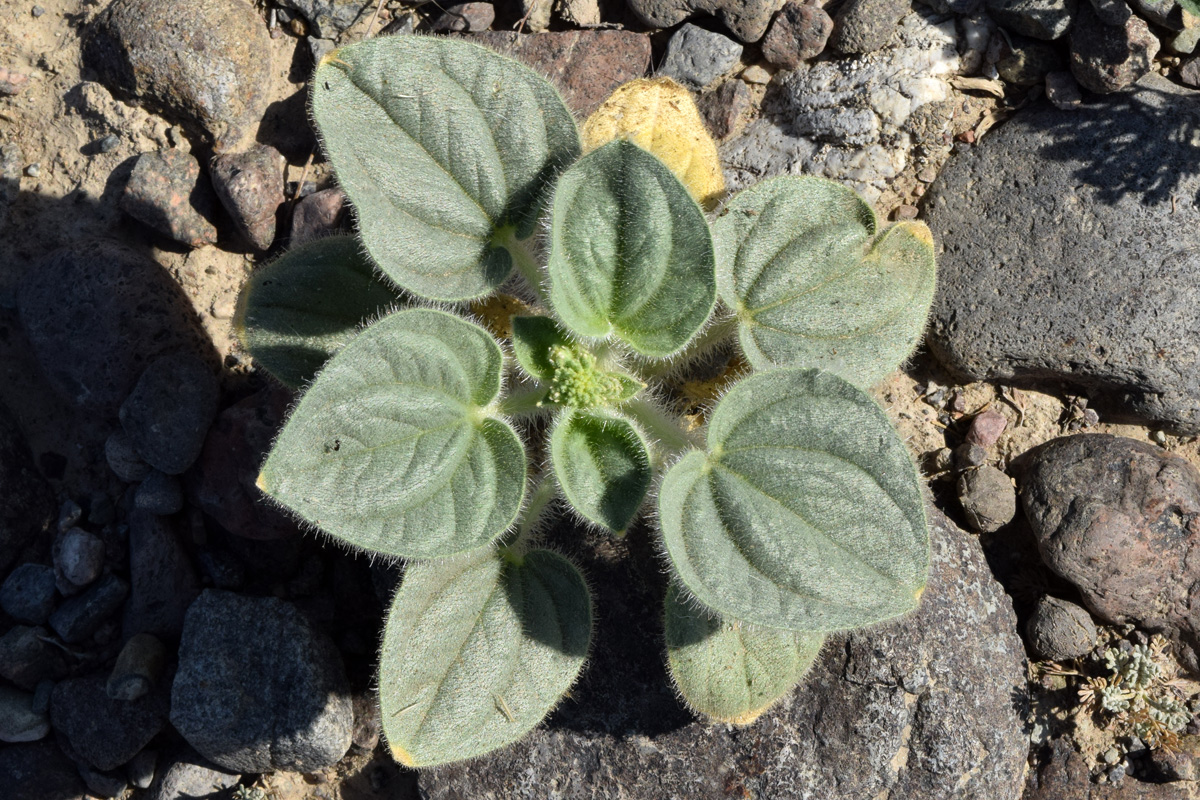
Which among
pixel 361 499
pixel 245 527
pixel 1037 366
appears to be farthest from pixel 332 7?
pixel 1037 366

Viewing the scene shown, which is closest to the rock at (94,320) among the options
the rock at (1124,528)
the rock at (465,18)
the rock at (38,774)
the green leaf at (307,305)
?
the green leaf at (307,305)

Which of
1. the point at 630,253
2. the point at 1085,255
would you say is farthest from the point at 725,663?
the point at 1085,255

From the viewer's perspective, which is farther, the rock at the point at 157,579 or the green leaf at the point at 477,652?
the rock at the point at 157,579

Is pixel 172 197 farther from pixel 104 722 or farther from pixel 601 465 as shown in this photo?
pixel 601 465

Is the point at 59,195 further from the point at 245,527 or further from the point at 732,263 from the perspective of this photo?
the point at 732,263

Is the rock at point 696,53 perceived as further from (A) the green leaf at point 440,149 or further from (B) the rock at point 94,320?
(B) the rock at point 94,320

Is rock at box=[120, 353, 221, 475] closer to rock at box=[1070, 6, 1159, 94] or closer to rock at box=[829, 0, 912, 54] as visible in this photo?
rock at box=[829, 0, 912, 54]
